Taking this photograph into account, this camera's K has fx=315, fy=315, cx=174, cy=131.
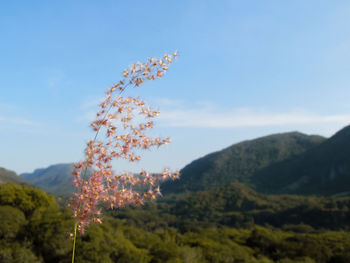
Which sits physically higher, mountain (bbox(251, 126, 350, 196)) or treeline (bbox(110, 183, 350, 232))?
mountain (bbox(251, 126, 350, 196))

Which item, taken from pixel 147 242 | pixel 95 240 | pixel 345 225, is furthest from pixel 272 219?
pixel 95 240

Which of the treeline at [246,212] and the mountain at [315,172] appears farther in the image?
the mountain at [315,172]

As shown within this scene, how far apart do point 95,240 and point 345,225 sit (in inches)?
3154

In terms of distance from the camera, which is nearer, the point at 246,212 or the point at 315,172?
the point at 246,212

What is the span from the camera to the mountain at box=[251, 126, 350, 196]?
14268cm

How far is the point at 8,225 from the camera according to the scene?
70.4ft

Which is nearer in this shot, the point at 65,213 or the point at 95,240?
the point at 95,240

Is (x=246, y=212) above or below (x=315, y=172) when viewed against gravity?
below

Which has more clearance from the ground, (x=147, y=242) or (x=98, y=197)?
(x=98, y=197)

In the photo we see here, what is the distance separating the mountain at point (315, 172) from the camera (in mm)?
142675

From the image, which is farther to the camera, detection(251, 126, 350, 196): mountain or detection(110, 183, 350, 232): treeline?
detection(251, 126, 350, 196): mountain

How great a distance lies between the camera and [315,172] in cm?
15975

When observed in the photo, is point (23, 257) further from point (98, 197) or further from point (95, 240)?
point (98, 197)

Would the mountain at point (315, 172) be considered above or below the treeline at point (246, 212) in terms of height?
above
